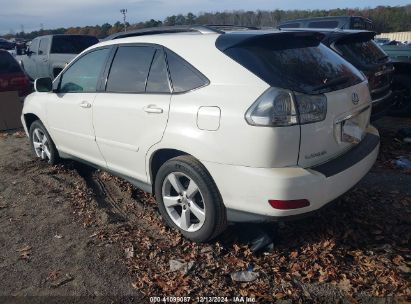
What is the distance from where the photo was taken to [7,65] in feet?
27.6

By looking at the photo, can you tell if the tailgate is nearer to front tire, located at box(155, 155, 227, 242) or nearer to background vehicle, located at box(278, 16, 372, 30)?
front tire, located at box(155, 155, 227, 242)

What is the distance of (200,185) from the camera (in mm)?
Result: 3150

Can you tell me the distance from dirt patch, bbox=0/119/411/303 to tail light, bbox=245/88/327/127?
3.56ft

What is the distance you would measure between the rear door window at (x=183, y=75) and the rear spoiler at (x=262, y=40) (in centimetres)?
28

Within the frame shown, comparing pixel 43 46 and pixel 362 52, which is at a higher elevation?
pixel 362 52

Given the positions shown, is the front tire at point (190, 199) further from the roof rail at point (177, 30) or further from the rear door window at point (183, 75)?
the roof rail at point (177, 30)

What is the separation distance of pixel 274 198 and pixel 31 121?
426 cm

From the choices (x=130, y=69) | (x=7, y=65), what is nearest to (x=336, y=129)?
(x=130, y=69)

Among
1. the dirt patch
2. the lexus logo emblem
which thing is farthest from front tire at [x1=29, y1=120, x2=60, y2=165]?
the lexus logo emblem

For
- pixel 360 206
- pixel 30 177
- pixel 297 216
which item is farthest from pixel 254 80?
pixel 30 177

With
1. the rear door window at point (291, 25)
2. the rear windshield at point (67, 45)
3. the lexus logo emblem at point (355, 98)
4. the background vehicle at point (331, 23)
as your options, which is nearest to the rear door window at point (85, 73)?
the lexus logo emblem at point (355, 98)

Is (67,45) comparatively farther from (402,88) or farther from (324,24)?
(402,88)

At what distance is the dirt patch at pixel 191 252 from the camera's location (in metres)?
2.89

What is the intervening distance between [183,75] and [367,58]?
3543 millimetres
